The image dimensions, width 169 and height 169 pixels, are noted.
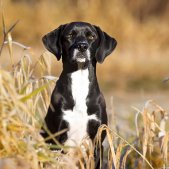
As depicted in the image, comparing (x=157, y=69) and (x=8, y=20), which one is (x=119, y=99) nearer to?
(x=157, y=69)

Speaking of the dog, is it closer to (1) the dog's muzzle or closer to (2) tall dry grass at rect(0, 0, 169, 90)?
(1) the dog's muzzle

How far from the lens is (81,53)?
7.01m

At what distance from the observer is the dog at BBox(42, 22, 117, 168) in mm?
7012

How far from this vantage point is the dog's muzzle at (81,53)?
7008mm

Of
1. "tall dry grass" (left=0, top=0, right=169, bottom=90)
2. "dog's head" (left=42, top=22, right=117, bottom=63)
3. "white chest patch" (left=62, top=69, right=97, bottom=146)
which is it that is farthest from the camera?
"tall dry grass" (left=0, top=0, right=169, bottom=90)

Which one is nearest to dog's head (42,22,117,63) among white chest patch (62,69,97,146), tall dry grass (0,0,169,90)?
white chest patch (62,69,97,146)

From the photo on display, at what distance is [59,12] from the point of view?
1623 centimetres

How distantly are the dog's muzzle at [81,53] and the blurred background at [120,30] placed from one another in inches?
279

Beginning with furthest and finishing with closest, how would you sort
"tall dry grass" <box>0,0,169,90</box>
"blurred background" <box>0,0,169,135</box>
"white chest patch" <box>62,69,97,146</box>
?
"tall dry grass" <box>0,0,169,90</box>, "blurred background" <box>0,0,169,135</box>, "white chest patch" <box>62,69,97,146</box>

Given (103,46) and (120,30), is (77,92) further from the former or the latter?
(120,30)

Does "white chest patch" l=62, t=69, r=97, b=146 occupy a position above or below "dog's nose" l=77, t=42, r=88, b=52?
below

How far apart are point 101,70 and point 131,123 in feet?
15.4

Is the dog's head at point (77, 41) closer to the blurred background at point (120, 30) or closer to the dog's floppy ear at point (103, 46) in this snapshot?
the dog's floppy ear at point (103, 46)

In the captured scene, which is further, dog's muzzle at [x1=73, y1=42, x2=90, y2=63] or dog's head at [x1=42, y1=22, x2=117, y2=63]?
dog's head at [x1=42, y1=22, x2=117, y2=63]
